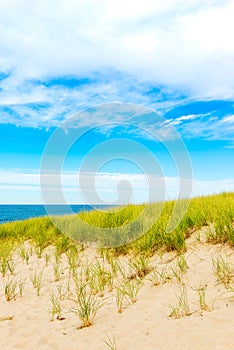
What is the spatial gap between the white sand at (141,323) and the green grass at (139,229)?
2.36ft

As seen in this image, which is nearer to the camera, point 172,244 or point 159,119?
point 172,244

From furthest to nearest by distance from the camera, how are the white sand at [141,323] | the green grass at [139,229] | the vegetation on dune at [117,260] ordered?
the green grass at [139,229] < the vegetation on dune at [117,260] < the white sand at [141,323]

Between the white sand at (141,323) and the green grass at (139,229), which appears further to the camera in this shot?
the green grass at (139,229)

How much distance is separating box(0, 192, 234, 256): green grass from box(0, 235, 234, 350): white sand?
2.36 ft

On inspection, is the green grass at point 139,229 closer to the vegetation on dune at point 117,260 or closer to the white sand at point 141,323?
the vegetation on dune at point 117,260

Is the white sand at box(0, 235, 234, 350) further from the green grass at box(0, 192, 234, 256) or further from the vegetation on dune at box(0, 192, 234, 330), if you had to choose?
the green grass at box(0, 192, 234, 256)

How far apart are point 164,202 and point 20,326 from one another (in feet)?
18.4

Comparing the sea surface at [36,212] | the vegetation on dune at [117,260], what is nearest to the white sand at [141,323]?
the vegetation on dune at [117,260]

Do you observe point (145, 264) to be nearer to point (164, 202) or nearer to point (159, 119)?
Result: point (164, 202)

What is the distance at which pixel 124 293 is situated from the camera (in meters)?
4.84

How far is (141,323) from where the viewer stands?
13.2ft

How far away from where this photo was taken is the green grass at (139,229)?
21.1 feet

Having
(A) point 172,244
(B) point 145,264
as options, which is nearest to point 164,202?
(A) point 172,244

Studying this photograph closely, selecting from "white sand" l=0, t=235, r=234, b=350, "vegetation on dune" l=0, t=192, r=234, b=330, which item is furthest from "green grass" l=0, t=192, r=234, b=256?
"white sand" l=0, t=235, r=234, b=350
